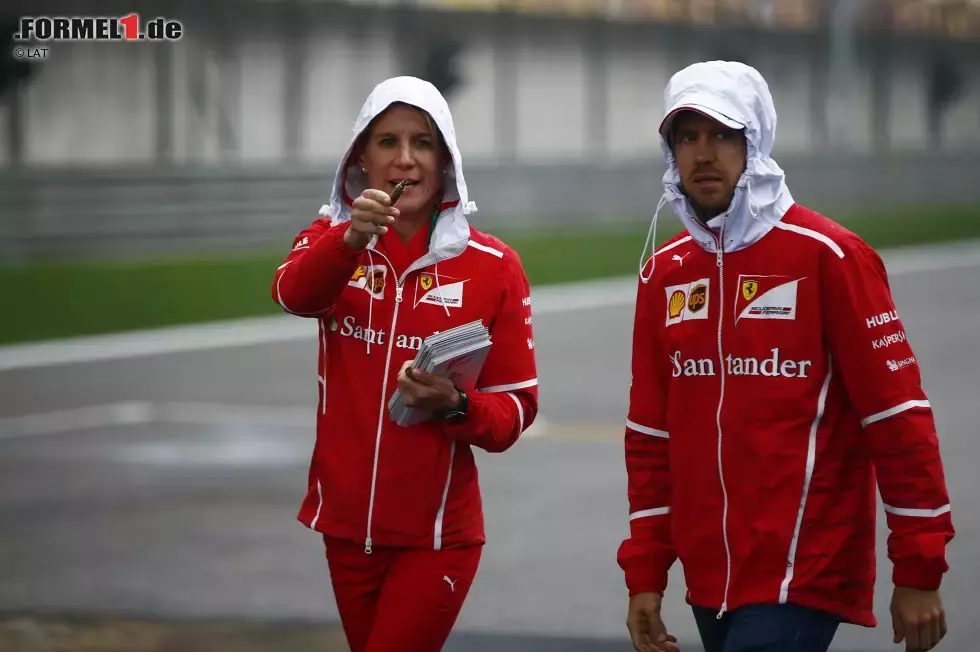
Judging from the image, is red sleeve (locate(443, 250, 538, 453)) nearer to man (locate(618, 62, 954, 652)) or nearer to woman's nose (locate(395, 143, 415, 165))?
woman's nose (locate(395, 143, 415, 165))

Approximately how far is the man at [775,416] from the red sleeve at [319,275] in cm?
82

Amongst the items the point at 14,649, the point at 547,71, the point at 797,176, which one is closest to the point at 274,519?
the point at 14,649

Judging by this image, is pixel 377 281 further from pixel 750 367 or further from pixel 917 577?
pixel 917 577

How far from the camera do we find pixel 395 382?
407 cm

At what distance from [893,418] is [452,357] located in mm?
1037

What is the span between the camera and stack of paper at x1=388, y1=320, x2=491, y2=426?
3824 millimetres

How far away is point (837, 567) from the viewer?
3.66 metres

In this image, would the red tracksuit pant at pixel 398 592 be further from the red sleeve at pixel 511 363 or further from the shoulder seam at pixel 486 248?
the shoulder seam at pixel 486 248

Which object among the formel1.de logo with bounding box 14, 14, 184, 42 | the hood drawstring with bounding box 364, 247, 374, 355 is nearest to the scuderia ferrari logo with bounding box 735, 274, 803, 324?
the hood drawstring with bounding box 364, 247, 374, 355

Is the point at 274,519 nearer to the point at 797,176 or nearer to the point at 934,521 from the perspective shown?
the point at 934,521

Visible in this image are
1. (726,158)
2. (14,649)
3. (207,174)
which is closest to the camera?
(726,158)

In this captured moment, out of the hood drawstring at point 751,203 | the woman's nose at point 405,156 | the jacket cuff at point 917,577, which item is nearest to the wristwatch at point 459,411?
the woman's nose at point 405,156

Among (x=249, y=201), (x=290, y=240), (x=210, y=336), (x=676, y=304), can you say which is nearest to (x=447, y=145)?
(x=676, y=304)

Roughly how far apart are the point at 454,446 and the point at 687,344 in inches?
27.8
